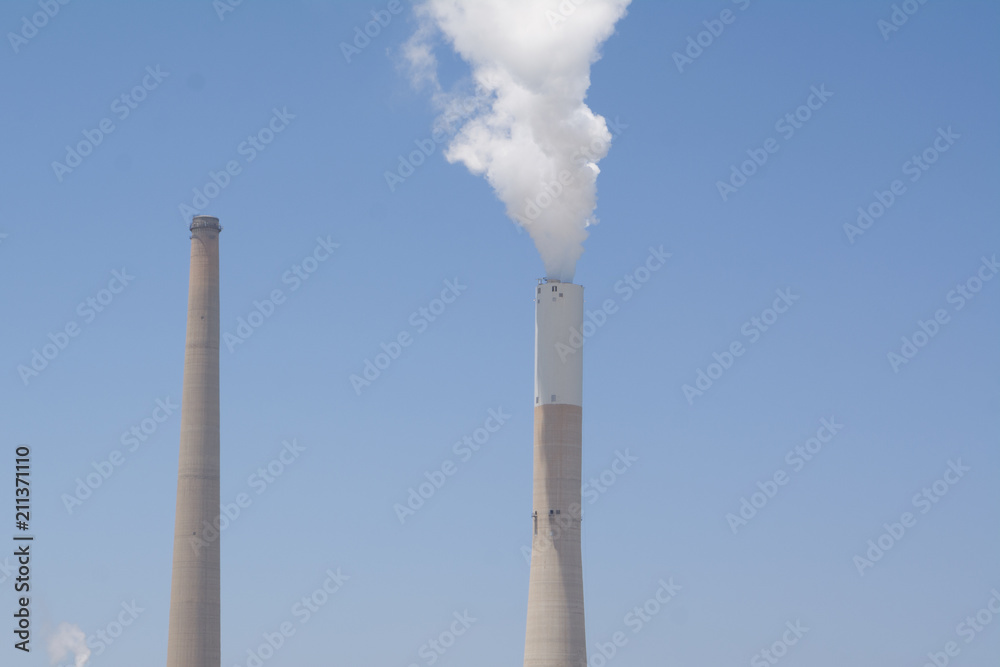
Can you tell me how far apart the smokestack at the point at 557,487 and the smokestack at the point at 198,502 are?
16.1 meters

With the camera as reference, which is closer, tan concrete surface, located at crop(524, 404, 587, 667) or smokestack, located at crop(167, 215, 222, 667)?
tan concrete surface, located at crop(524, 404, 587, 667)

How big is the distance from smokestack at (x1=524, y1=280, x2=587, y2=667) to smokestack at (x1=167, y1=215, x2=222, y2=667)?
16.1m

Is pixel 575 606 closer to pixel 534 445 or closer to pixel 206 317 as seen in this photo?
pixel 534 445

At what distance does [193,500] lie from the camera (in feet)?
217

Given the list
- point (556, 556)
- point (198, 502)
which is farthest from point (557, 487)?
point (198, 502)

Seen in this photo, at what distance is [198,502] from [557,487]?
17921mm

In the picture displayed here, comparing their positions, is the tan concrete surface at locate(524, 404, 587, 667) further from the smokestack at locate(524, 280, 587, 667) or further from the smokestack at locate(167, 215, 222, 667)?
the smokestack at locate(167, 215, 222, 667)

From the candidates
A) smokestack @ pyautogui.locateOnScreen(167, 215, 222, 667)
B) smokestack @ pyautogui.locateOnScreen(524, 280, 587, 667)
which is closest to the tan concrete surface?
smokestack @ pyautogui.locateOnScreen(524, 280, 587, 667)

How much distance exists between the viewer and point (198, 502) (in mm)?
66250

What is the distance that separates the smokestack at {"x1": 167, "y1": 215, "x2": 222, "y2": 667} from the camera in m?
65.5

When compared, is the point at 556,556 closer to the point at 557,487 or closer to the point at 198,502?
the point at 557,487

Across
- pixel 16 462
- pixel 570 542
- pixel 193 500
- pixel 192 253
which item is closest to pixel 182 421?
pixel 193 500

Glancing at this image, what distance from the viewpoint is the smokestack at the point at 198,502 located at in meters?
65.5

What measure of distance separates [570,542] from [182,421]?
20445mm
